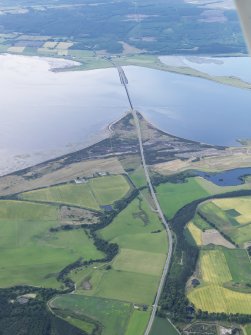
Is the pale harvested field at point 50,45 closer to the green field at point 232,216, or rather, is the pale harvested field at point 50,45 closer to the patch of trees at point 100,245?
the patch of trees at point 100,245

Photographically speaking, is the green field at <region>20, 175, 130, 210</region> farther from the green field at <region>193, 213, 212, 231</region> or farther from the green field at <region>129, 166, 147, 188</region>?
the green field at <region>193, 213, 212, 231</region>

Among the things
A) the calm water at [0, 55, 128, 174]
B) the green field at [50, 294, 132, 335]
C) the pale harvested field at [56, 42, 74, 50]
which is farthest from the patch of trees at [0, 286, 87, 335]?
the pale harvested field at [56, 42, 74, 50]

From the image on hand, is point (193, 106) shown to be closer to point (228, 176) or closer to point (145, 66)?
point (145, 66)

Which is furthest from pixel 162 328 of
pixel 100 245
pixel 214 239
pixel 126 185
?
pixel 126 185

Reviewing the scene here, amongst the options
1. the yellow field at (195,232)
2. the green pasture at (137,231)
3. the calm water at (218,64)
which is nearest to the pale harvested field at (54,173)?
the green pasture at (137,231)

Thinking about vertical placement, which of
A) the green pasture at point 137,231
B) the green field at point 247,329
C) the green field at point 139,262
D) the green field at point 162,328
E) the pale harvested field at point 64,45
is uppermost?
the pale harvested field at point 64,45
